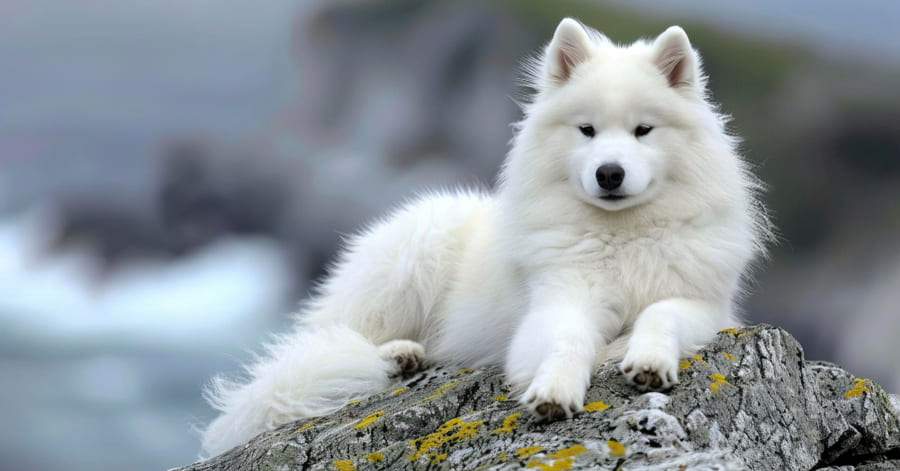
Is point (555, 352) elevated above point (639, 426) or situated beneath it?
elevated above

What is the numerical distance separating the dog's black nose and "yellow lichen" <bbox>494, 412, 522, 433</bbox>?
1289 millimetres

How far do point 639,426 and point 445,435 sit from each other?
0.94m

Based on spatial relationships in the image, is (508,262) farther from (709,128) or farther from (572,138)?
(709,128)

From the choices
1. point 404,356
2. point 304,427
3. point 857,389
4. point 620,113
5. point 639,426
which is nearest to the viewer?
point 639,426

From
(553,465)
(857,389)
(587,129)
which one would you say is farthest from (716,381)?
(857,389)

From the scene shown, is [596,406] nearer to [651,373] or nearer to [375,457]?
[651,373]

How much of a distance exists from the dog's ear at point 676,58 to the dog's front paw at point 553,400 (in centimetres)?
206

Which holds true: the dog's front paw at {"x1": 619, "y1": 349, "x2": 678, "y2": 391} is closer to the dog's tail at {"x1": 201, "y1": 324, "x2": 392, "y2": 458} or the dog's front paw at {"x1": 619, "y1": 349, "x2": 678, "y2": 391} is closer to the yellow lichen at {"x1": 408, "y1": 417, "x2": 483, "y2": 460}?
the yellow lichen at {"x1": 408, "y1": 417, "x2": 483, "y2": 460}

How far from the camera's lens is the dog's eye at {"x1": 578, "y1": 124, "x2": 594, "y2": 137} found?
15.4 ft

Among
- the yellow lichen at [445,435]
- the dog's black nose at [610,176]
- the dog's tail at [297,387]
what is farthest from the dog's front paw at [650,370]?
the dog's tail at [297,387]

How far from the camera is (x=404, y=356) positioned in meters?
5.70

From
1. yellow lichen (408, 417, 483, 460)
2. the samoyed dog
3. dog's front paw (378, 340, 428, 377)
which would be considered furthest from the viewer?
dog's front paw (378, 340, 428, 377)

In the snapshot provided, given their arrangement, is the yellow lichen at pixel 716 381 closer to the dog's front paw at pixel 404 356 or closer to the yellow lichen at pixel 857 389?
the yellow lichen at pixel 857 389

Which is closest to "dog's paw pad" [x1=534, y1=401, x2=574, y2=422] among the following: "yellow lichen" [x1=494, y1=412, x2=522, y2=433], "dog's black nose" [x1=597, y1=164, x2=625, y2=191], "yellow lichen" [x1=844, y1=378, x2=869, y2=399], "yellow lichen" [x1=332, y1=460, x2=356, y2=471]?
"yellow lichen" [x1=494, y1=412, x2=522, y2=433]
